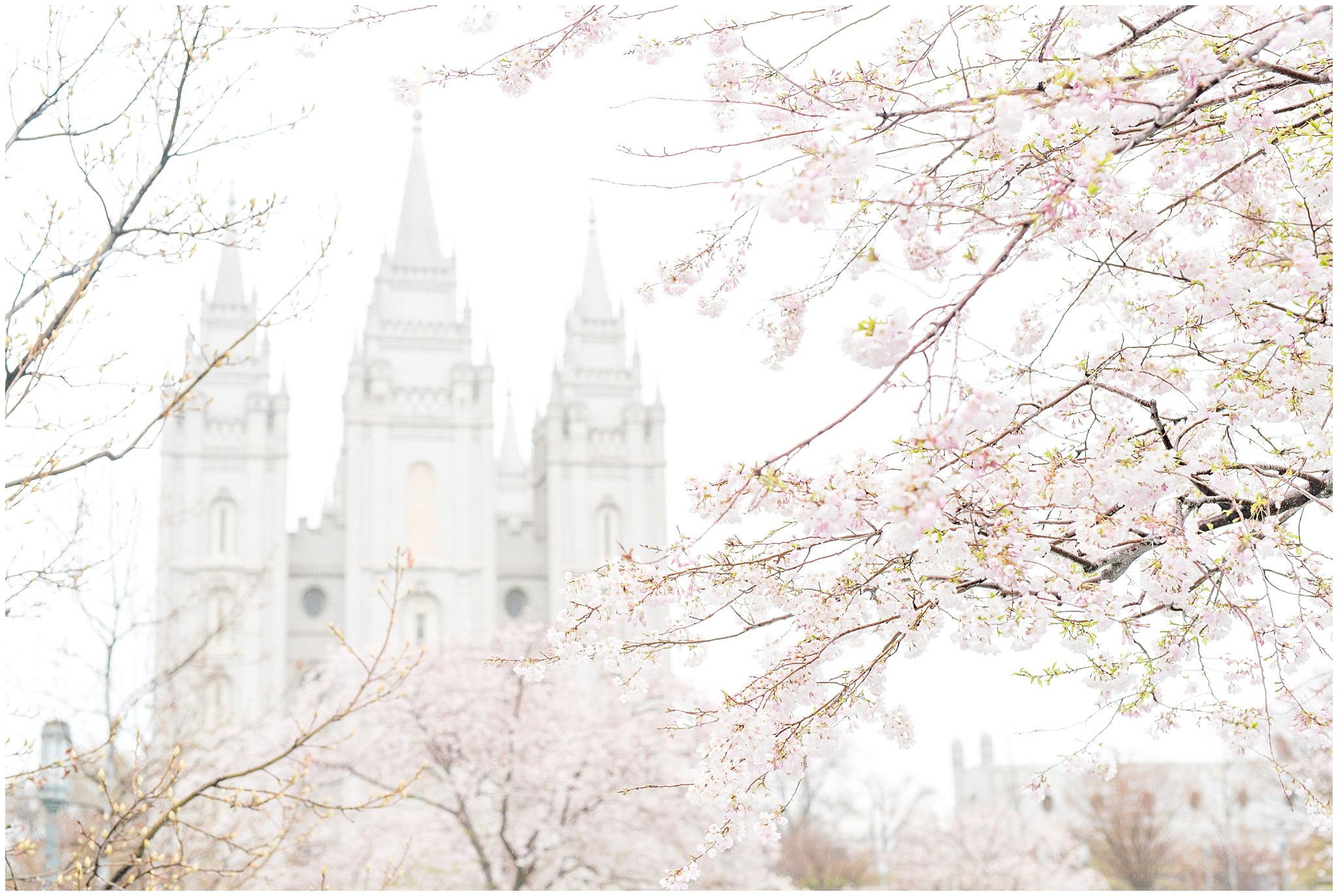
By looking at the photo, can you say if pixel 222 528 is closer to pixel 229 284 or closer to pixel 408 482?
pixel 408 482

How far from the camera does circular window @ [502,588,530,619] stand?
116ft

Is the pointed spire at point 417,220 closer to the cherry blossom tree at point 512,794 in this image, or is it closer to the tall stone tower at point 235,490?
the tall stone tower at point 235,490

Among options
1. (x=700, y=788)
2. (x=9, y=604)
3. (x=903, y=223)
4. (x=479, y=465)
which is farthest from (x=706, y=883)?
(x=479, y=465)

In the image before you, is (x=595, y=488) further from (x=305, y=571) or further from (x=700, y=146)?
(x=700, y=146)

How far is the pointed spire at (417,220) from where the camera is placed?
118ft

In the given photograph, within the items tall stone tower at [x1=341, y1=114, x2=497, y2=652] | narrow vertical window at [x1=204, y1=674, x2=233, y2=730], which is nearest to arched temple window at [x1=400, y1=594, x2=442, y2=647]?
tall stone tower at [x1=341, y1=114, x2=497, y2=652]

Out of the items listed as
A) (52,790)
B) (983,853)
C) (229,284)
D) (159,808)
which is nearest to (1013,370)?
(52,790)

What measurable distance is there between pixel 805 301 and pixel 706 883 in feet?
45.2

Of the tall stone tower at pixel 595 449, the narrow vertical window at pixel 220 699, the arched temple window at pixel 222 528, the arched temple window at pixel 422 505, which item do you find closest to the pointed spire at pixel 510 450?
the tall stone tower at pixel 595 449

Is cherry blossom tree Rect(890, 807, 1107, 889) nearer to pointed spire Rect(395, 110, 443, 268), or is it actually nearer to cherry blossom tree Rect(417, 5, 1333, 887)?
pointed spire Rect(395, 110, 443, 268)

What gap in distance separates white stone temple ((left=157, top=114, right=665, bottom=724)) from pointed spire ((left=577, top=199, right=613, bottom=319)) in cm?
91

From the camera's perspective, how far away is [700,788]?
304cm

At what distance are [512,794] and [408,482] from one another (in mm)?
21042

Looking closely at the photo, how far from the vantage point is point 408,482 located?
34688mm
